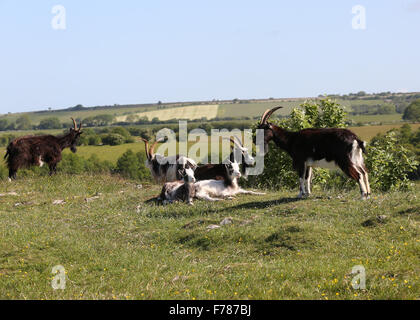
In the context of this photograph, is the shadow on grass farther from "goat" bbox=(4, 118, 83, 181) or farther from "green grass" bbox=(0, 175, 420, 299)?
"goat" bbox=(4, 118, 83, 181)

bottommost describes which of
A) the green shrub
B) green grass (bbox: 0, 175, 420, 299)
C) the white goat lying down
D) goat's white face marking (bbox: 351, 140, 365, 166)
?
the green shrub

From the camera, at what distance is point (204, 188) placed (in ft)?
60.0

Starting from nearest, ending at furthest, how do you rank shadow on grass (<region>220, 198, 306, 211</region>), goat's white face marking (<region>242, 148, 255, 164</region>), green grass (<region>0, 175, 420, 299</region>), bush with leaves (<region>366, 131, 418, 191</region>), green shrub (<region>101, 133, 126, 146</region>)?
green grass (<region>0, 175, 420, 299</region>) → shadow on grass (<region>220, 198, 306, 211</region>) → goat's white face marking (<region>242, 148, 255, 164</region>) → bush with leaves (<region>366, 131, 418, 191</region>) → green shrub (<region>101, 133, 126, 146</region>)

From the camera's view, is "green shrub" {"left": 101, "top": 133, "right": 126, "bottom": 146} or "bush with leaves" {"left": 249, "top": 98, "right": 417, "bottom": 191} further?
"green shrub" {"left": 101, "top": 133, "right": 126, "bottom": 146}

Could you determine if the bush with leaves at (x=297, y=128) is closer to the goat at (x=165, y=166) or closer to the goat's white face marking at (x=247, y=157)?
the goat at (x=165, y=166)

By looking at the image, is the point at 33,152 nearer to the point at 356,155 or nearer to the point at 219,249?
the point at 219,249

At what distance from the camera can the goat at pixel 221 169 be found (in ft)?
61.4

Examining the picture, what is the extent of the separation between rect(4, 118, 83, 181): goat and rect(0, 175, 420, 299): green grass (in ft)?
24.1

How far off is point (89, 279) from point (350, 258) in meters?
5.72

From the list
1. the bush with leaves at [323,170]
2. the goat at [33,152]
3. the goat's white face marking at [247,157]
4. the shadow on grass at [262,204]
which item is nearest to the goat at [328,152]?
the shadow on grass at [262,204]

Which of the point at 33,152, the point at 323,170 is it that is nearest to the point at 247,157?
the point at 323,170


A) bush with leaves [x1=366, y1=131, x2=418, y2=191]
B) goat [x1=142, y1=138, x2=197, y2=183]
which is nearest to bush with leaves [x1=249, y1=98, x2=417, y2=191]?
bush with leaves [x1=366, y1=131, x2=418, y2=191]

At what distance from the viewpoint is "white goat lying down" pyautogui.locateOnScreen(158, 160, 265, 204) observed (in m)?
18.1

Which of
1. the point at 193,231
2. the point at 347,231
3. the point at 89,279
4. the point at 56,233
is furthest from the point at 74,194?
the point at 347,231
